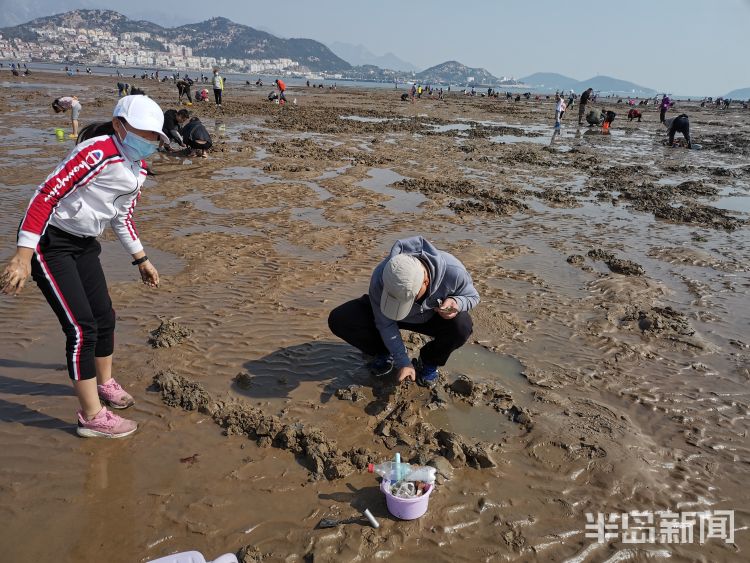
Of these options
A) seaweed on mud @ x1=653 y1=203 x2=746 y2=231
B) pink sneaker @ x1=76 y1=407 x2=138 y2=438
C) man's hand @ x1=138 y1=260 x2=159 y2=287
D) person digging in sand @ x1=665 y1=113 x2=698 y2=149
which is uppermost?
person digging in sand @ x1=665 y1=113 x2=698 y2=149

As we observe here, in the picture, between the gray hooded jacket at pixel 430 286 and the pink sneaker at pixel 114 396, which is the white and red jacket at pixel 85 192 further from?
the gray hooded jacket at pixel 430 286

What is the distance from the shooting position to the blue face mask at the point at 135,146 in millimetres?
2574

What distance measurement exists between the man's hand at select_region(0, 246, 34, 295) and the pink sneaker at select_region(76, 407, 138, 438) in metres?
1.03

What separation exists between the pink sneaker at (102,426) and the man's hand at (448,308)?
Answer: 2348 mm

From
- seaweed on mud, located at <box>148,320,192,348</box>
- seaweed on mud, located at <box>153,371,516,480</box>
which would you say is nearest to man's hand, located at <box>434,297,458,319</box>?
seaweed on mud, located at <box>153,371,516,480</box>

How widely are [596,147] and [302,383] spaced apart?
1833 centimetres

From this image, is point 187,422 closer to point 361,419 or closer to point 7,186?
point 361,419

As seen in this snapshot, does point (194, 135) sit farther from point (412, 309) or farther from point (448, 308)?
point (448, 308)

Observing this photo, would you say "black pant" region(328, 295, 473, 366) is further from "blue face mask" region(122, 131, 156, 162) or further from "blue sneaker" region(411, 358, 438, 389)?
"blue face mask" region(122, 131, 156, 162)

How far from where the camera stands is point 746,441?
3.33 m

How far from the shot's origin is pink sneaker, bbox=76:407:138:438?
2.94 metres

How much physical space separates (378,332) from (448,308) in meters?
0.73

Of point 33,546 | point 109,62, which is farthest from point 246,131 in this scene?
point 109,62

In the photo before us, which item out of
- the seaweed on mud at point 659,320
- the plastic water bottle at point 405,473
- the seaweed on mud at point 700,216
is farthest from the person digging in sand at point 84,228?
the seaweed on mud at point 700,216
